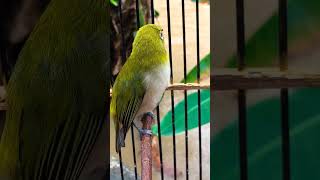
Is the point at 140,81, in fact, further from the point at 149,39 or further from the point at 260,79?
the point at 260,79

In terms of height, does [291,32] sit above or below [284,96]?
above

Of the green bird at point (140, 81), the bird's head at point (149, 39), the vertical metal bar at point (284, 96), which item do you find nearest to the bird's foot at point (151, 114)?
the green bird at point (140, 81)

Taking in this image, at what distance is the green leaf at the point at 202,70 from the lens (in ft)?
3.06

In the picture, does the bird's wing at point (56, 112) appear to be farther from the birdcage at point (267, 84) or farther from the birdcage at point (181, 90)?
the birdcage at point (267, 84)

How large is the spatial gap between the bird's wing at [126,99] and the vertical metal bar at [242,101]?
0.65ft

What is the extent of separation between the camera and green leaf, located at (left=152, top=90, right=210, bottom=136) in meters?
0.93

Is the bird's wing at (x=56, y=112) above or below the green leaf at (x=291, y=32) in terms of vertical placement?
below

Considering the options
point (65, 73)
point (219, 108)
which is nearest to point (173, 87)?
point (219, 108)

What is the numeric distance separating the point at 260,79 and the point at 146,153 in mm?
260

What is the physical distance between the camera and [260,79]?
0.93 metres

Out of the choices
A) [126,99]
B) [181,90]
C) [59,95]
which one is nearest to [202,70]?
[181,90]

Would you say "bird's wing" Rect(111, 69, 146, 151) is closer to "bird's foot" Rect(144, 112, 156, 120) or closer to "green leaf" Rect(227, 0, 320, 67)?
"bird's foot" Rect(144, 112, 156, 120)

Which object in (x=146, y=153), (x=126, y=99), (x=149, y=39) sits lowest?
(x=146, y=153)

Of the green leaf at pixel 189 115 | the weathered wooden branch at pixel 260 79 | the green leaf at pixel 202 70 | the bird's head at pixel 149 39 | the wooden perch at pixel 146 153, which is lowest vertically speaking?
the wooden perch at pixel 146 153
